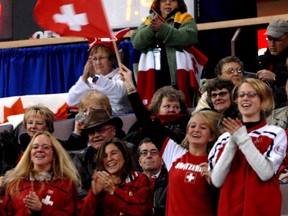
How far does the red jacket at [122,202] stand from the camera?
28.6ft

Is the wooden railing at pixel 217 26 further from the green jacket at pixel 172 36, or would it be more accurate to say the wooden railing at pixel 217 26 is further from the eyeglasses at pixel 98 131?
the eyeglasses at pixel 98 131

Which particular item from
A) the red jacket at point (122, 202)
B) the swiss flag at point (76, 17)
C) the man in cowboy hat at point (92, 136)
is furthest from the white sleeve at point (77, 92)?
the red jacket at point (122, 202)

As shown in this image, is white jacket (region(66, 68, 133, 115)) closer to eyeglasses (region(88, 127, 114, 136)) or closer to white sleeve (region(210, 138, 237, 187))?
eyeglasses (region(88, 127, 114, 136))

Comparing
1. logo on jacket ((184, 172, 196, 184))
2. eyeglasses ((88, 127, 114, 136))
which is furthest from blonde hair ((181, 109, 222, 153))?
eyeglasses ((88, 127, 114, 136))

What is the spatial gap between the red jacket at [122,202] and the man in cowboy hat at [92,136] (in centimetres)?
57

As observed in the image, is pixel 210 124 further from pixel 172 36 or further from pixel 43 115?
pixel 172 36

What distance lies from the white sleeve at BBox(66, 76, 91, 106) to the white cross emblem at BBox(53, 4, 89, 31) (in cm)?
189

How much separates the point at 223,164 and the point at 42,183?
64.6 inches

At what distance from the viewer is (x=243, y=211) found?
7.87 m

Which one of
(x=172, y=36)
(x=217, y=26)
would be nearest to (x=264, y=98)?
(x=172, y=36)

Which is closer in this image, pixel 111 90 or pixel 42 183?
pixel 42 183

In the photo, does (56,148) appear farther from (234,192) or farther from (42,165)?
(234,192)

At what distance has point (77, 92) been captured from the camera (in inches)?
461

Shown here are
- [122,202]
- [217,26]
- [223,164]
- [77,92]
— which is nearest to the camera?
[223,164]
